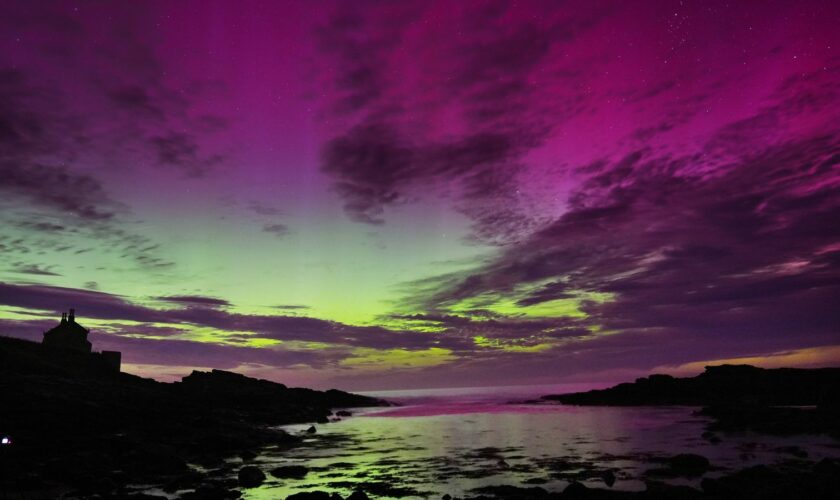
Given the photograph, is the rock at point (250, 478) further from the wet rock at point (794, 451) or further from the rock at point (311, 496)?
the wet rock at point (794, 451)

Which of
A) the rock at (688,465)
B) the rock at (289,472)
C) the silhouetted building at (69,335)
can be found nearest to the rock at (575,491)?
the rock at (688,465)

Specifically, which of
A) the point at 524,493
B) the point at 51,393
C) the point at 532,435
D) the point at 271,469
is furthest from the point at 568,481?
the point at 51,393

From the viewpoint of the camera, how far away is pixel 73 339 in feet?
285

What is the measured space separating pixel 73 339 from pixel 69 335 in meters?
1.01

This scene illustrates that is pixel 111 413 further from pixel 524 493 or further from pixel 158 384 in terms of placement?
pixel 158 384

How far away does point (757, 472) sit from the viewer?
2380 cm

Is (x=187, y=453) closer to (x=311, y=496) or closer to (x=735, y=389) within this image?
(x=311, y=496)

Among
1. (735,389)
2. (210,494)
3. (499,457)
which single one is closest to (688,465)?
(499,457)

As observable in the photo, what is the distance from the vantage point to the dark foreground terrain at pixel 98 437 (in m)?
24.8

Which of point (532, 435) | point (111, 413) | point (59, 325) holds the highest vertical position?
point (59, 325)

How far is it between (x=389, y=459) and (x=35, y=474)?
2192 cm

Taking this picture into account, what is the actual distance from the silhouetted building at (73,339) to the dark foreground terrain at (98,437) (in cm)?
610

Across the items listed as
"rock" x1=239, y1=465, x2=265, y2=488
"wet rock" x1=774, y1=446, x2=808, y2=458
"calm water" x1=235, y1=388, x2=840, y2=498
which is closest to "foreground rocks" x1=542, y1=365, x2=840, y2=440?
"calm water" x1=235, y1=388, x2=840, y2=498

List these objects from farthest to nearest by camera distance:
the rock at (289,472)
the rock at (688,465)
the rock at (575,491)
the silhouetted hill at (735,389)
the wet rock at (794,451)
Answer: the silhouetted hill at (735,389) → the wet rock at (794,451) → the rock at (289,472) → the rock at (688,465) → the rock at (575,491)
